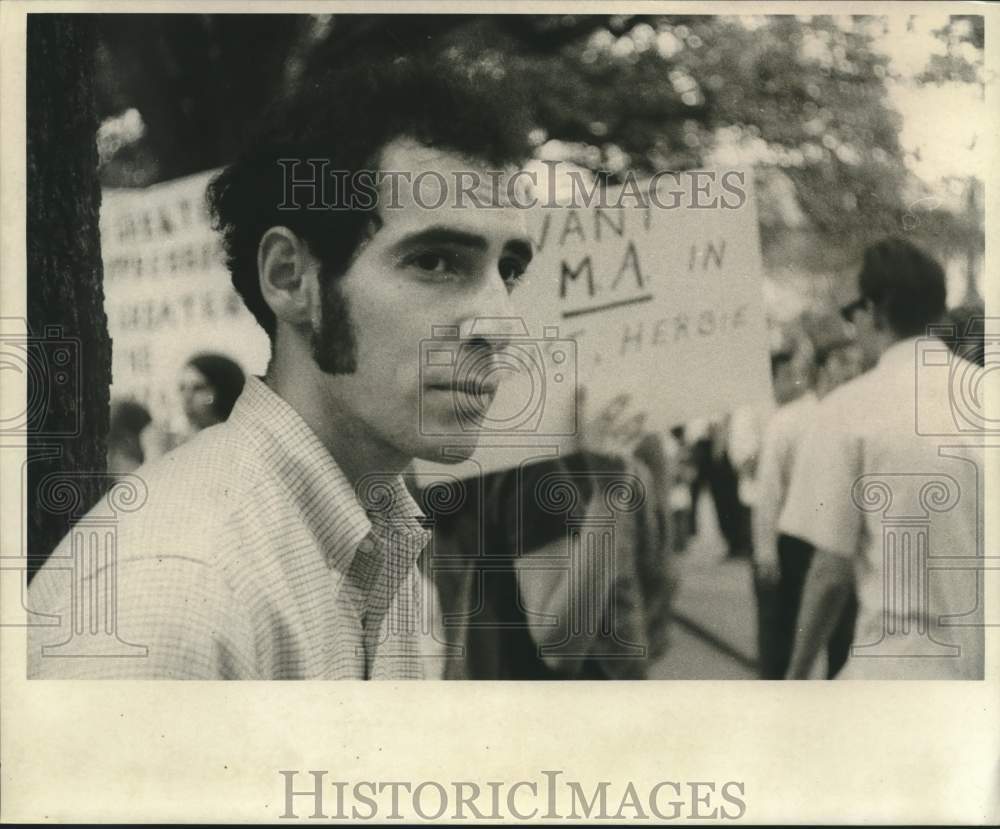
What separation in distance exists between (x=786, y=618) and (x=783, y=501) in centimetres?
32

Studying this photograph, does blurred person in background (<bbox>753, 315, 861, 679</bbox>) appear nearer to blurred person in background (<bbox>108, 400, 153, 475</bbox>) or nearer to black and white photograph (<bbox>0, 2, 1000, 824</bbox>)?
black and white photograph (<bbox>0, 2, 1000, 824</bbox>)

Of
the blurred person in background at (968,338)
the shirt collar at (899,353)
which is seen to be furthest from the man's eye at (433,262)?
the blurred person in background at (968,338)

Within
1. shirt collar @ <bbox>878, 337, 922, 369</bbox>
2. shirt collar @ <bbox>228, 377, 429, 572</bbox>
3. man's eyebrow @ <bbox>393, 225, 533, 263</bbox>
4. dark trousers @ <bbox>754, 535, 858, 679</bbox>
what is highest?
man's eyebrow @ <bbox>393, 225, 533, 263</bbox>

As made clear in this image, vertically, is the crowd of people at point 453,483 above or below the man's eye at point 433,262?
below

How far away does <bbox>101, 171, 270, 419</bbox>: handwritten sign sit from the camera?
317 cm

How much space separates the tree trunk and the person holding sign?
176 millimetres

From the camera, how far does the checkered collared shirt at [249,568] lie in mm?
3109

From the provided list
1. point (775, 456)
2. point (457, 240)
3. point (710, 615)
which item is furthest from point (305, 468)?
point (775, 456)

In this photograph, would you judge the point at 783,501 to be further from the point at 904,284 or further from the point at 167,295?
the point at 167,295

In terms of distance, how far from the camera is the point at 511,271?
319 centimetres

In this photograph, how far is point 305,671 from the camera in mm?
3150

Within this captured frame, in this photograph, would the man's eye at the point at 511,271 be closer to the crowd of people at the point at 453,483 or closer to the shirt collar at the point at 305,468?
the crowd of people at the point at 453,483

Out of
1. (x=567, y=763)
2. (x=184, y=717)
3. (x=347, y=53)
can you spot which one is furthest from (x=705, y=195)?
(x=184, y=717)

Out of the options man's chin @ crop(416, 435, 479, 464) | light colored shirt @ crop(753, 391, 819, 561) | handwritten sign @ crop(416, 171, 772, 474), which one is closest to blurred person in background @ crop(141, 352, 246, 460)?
man's chin @ crop(416, 435, 479, 464)
